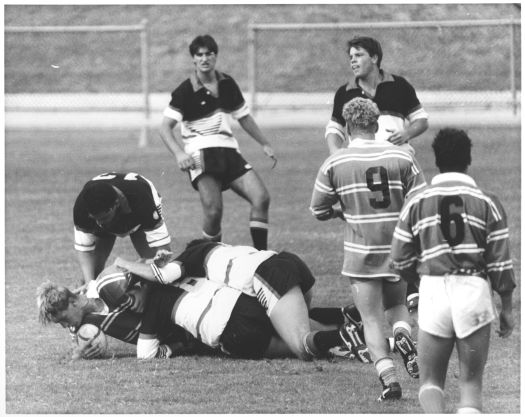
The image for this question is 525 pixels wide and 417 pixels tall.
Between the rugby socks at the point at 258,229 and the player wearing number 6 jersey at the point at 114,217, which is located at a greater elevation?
the player wearing number 6 jersey at the point at 114,217

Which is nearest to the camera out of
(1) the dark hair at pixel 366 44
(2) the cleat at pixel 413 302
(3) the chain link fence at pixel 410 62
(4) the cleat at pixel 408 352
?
(4) the cleat at pixel 408 352

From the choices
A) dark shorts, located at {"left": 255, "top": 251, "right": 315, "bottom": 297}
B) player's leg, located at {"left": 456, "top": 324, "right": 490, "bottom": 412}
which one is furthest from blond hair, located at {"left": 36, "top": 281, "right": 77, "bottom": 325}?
player's leg, located at {"left": 456, "top": 324, "right": 490, "bottom": 412}

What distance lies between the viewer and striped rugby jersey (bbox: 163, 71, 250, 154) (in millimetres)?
8844

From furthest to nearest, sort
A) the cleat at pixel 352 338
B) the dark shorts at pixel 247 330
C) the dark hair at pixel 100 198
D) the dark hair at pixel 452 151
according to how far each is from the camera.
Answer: the dark hair at pixel 100 198, the dark shorts at pixel 247 330, the cleat at pixel 352 338, the dark hair at pixel 452 151

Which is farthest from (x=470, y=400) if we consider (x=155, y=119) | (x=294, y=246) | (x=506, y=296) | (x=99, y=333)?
(x=155, y=119)

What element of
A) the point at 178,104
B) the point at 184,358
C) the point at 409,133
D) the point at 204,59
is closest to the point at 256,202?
the point at 178,104

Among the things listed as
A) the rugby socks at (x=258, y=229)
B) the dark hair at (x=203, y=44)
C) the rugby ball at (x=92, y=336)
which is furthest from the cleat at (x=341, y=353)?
the dark hair at (x=203, y=44)

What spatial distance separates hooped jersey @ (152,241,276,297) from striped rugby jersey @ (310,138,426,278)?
0.91 m

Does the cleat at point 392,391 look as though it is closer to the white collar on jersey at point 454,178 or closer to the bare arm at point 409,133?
the white collar on jersey at point 454,178

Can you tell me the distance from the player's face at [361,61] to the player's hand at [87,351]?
2274 millimetres

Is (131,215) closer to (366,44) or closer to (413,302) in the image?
(366,44)

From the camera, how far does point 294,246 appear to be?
10773 millimetres

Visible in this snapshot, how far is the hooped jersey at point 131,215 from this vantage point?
24.1ft

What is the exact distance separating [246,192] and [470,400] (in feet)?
13.8
